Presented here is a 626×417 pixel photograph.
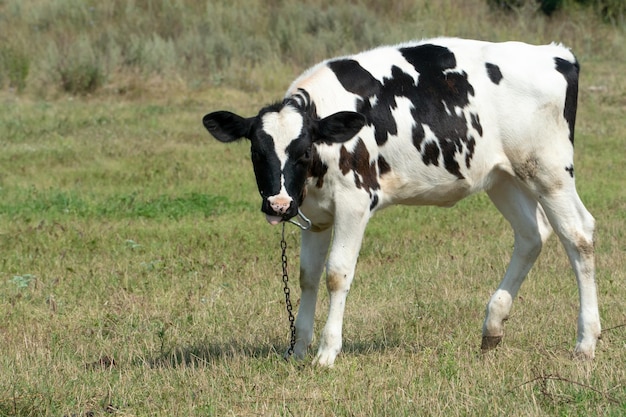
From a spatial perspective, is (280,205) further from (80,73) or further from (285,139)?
(80,73)

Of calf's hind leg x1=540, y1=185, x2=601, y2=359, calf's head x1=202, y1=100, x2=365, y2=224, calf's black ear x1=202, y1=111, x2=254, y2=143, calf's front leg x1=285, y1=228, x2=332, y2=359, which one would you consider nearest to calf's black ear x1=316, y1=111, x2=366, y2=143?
calf's head x1=202, y1=100, x2=365, y2=224

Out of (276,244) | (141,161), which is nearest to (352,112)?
(276,244)

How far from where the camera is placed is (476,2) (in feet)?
105

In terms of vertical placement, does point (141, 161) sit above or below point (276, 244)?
below

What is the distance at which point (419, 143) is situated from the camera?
24.8ft

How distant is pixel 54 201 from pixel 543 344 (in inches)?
321

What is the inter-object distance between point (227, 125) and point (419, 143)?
1353 millimetres

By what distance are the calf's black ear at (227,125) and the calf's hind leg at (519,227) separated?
80.4 inches

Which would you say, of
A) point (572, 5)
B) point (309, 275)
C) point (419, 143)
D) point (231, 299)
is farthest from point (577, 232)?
point (572, 5)

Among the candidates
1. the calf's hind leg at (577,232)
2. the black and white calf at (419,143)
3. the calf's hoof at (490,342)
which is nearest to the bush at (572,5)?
the black and white calf at (419,143)

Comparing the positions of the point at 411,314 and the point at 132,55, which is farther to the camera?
the point at 132,55

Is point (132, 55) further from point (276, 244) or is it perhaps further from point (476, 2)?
point (276, 244)

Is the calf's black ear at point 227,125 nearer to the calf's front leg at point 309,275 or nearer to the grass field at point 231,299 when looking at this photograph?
the calf's front leg at point 309,275

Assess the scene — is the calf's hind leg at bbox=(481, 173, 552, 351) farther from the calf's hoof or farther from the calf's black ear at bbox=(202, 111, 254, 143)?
the calf's black ear at bbox=(202, 111, 254, 143)
